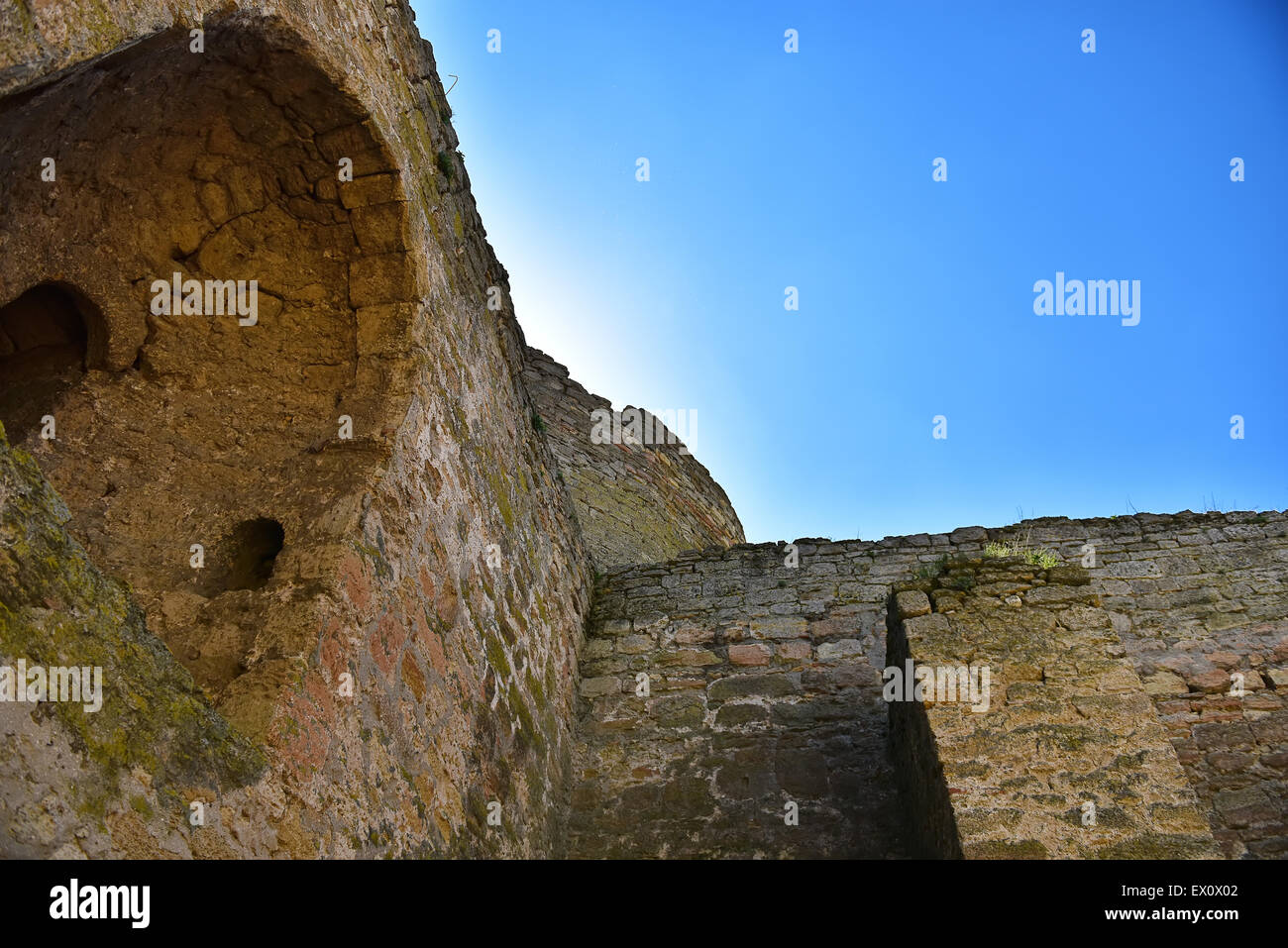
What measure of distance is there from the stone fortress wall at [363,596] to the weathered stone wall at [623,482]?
9.14 feet

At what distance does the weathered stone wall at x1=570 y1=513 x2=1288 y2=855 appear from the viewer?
4719 mm

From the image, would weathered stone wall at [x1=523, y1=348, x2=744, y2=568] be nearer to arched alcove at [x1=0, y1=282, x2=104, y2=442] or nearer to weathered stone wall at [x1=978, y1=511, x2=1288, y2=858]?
weathered stone wall at [x1=978, y1=511, x2=1288, y2=858]

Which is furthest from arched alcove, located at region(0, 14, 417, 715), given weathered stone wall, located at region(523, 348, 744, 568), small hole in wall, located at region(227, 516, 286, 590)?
weathered stone wall, located at region(523, 348, 744, 568)

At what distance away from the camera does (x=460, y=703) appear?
411cm

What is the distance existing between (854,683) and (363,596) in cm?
362

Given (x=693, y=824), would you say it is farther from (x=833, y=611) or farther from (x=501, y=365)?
(x=501, y=365)

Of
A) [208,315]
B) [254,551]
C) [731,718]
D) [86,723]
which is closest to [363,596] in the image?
[254,551]

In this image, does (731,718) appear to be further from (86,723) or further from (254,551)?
(86,723)

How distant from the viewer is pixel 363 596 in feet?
11.0

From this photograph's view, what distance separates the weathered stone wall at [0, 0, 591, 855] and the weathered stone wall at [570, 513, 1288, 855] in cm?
120

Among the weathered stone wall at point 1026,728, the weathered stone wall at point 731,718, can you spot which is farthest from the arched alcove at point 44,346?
the weathered stone wall at point 1026,728

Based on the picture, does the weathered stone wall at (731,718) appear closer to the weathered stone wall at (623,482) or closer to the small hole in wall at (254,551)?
the weathered stone wall at (623,482)
